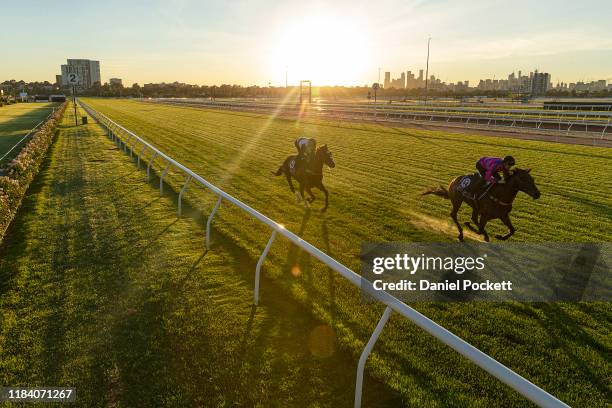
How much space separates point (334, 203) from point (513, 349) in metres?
5.94

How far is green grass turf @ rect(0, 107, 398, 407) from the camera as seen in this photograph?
142 inches

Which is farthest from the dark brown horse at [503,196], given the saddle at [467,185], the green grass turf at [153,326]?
the green grass turf at [153,326]

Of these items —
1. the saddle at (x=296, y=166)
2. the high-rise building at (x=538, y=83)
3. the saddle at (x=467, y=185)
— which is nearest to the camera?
the saddle at (x=467, y=185)

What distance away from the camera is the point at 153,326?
179 inches

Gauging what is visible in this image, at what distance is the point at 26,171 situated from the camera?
11258mm

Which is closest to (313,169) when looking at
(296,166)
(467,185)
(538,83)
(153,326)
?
(296,166)

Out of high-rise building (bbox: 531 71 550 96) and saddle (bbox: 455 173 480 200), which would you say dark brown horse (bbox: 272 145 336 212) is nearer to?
saddle (bbox: 455 173 480 200)

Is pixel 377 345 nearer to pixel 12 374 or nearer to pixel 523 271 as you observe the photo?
pixel 523 271

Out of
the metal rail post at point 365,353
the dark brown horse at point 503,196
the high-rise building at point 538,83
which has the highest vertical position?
the high-rise building at point 538,83

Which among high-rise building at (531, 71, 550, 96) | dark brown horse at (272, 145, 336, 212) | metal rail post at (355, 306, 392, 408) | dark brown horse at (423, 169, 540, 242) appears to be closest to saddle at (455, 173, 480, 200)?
dark brown horse at (423, 169, 540, 242)

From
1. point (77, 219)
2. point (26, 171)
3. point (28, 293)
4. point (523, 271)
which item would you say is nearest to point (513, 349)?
point (523, 271)

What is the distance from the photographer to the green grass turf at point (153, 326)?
11.9ft

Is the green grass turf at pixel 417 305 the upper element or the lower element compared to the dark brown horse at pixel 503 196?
lower

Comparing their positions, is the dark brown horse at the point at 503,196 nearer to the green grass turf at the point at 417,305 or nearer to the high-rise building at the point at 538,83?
the green grass turf at the point at 417,305
